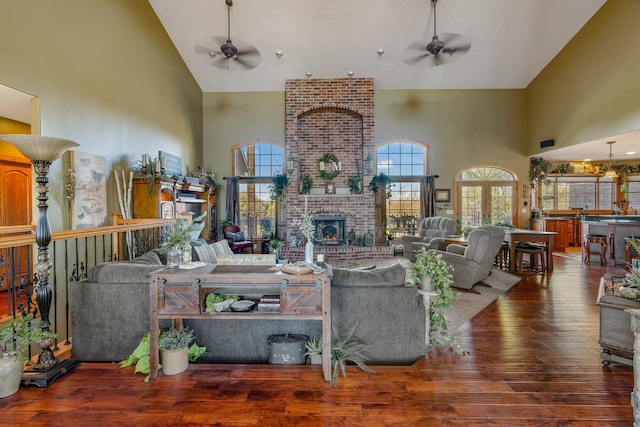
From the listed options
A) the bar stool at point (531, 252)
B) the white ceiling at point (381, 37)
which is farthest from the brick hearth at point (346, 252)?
the white ceiling at point (381, 37)

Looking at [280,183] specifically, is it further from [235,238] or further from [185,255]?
[185,255]

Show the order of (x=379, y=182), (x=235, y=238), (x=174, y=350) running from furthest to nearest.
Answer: (x=379, y=182) → (x=235, y=238) → (x=174, y=350)

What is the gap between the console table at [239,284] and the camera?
7.27ft

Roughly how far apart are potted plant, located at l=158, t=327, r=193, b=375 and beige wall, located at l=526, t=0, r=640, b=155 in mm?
7474

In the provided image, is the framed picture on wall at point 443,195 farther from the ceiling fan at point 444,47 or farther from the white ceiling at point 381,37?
the ceiling fan at point 444,47

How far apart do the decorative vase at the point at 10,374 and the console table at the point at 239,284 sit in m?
0.85

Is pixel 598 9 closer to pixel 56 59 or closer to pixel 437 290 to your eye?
pixel 437 290

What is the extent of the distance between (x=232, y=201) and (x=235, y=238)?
120 centimetres

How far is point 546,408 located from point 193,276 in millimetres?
2487

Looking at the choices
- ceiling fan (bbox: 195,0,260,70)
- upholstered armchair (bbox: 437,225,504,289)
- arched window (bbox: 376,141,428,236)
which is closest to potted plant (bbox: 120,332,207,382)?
upholstered armchair (bbox: 437,225,504,289)

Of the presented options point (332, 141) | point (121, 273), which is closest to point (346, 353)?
point (121, 273)

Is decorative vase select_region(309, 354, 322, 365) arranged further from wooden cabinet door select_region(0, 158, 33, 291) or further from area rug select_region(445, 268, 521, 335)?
wooden cabinet door select_region(0, 158, 33, 291)

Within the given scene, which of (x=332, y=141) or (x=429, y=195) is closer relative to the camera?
(x=332, y=141)

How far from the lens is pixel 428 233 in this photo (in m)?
7.30
